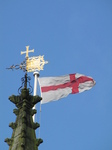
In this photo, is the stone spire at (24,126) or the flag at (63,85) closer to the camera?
the stone spire at (24,126)

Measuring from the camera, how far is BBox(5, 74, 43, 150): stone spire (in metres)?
15.3

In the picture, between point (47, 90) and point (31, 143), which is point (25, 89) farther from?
point (47, 90)

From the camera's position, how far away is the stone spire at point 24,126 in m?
15.3

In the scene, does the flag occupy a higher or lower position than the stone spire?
higher

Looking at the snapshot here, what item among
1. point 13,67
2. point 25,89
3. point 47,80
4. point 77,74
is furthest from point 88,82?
point 25,89

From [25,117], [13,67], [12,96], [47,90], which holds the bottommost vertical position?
[25,117]

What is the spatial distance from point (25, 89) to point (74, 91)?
51.7 ft

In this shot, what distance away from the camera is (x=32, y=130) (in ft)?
53.4

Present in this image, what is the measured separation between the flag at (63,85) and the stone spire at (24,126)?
13223mm

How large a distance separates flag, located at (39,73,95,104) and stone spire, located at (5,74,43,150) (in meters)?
13.2

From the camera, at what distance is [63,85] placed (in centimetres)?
3369

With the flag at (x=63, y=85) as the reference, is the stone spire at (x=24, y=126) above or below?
below

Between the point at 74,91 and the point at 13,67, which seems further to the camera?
the point at 74,91

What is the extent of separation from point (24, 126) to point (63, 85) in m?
17.8
